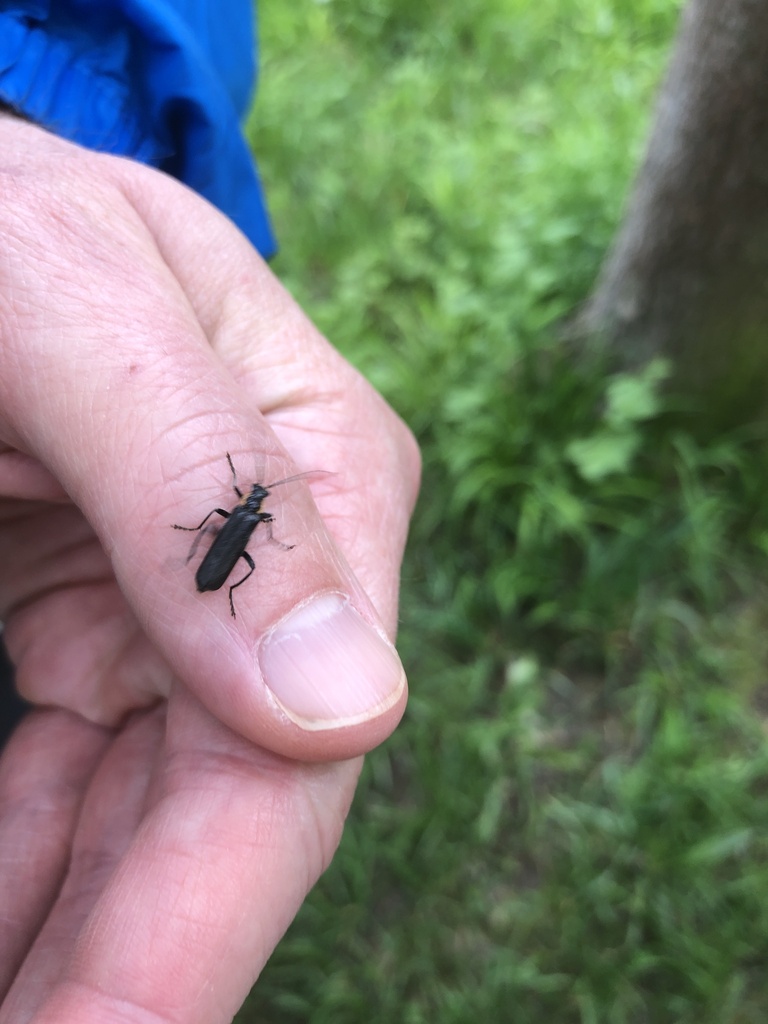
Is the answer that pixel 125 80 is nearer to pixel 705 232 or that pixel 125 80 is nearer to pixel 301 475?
pixel 301 475

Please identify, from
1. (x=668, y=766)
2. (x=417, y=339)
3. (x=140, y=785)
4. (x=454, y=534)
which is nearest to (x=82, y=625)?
(x=140, y=785)

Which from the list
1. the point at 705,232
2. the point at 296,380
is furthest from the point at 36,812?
the point at 705,232

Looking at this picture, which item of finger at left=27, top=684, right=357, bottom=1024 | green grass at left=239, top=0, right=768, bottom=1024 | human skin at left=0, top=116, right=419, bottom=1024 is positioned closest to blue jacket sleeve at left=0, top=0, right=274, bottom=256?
human skin at left=0, top=116, right=419, bottom=1024

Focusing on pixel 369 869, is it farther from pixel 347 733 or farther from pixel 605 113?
pixel 605 113

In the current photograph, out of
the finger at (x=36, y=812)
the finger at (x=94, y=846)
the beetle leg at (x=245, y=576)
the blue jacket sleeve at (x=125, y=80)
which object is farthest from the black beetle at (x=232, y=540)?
the blue jacket sleeve at (x=125, y=80)

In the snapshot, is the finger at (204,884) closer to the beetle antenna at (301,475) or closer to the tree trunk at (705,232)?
the beetle antenna at (301,475)
